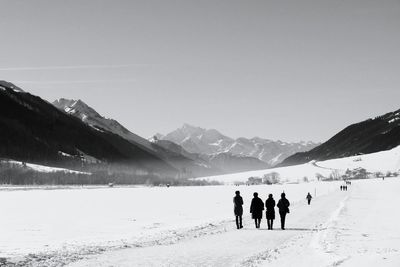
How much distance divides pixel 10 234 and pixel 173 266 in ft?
57.0

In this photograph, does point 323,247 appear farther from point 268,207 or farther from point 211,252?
point 268,207

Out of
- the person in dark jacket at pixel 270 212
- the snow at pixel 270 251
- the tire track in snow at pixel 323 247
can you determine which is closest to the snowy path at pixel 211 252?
the snow at pixel 270 251

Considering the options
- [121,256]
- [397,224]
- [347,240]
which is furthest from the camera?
[397,224]

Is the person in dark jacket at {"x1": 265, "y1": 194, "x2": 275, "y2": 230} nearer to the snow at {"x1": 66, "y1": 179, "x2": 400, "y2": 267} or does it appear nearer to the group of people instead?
the group of people

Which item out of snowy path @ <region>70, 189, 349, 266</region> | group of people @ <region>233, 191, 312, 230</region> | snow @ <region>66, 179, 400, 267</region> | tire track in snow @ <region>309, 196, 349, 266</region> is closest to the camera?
tire track in snow @ <region>309, 196, 349, 266</region>

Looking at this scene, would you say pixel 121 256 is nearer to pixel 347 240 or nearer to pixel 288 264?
pixel 288 264

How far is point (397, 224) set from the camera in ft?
117

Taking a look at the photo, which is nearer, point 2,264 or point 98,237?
point 2,264

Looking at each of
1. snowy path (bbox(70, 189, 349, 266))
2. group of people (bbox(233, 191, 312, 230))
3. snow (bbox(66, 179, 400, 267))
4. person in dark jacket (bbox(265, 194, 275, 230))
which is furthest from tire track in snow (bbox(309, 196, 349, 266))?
person in dark jacket (bbox(265, 194, 275, 230))

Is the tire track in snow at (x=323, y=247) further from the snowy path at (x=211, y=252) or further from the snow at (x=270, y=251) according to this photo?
the snowy path at (x=211, y=252)

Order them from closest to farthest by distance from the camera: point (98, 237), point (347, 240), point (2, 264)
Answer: point (2, 264), point (347, 240), point (98, 237)

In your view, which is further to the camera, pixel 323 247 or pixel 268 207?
pixel 268 207

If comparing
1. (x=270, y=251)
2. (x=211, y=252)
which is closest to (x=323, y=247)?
(x=270, y=251)

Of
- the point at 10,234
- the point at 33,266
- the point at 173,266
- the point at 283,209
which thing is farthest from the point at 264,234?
the point at 10,234
